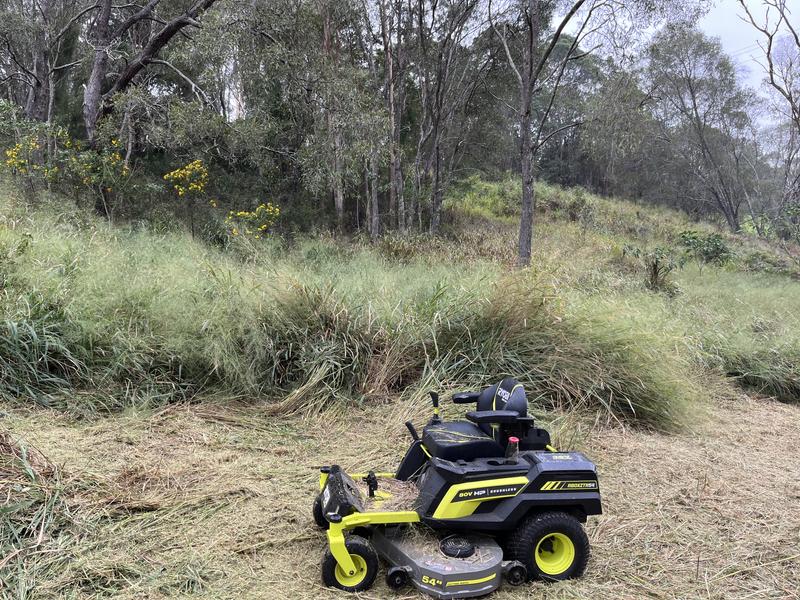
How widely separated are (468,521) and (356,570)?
49cm

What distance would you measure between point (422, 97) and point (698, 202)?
940 inches

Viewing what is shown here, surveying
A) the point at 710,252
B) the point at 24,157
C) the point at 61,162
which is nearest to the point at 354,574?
the point at 24,157

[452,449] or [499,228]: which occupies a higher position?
[499,228]

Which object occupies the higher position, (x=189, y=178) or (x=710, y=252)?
(x=189, y=178)

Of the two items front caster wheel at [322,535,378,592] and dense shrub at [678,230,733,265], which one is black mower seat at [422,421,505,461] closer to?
front caster wheel at [322,535,378,592]

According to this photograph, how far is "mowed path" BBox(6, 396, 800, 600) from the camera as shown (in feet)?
7.25

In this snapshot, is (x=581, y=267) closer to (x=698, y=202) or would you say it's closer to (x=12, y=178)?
(x=12, y=178)

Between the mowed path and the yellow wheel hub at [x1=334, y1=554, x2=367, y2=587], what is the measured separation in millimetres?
66

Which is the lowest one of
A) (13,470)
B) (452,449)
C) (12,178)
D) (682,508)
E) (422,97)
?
(682,508)

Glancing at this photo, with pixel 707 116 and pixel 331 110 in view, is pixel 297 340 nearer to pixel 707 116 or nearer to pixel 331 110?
pixel 331 110

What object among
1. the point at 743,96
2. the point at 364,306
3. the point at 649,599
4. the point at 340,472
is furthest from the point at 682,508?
the point at 743,96

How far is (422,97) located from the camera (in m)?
15.1

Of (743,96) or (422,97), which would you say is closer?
(422,97)

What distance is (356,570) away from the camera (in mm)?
2158
